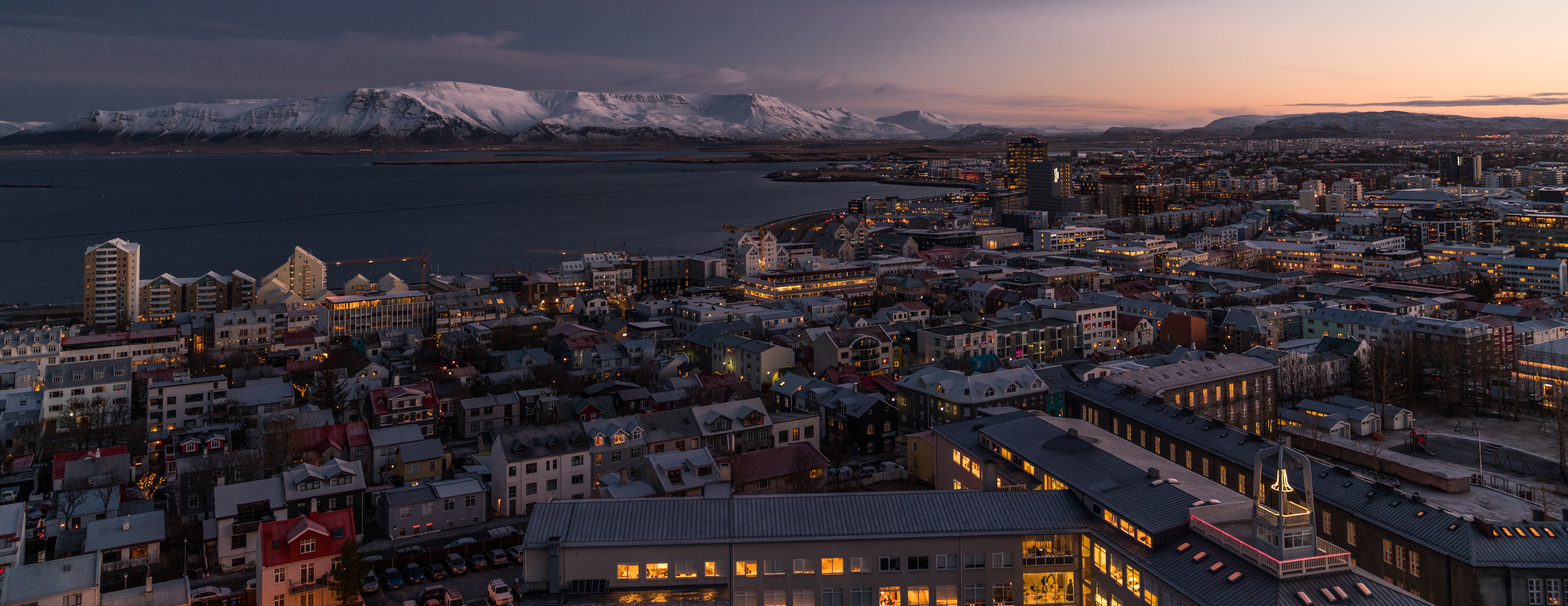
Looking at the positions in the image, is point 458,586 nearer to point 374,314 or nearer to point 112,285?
point 374,314

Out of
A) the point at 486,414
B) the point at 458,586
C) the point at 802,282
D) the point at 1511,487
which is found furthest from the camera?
the point at 802,282

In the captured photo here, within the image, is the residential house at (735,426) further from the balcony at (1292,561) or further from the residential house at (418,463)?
the balcony at (1292,561)

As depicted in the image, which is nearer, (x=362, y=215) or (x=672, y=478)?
(x=672, y=478)

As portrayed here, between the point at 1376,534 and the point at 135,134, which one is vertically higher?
the point at 135,134

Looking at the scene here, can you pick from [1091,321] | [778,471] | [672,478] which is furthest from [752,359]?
[1091,321]

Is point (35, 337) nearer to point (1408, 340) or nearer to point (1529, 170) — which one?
point (1408, 340)

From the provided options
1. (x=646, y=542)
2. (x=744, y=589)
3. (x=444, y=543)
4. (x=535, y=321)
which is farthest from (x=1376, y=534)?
(x=535, y=321)

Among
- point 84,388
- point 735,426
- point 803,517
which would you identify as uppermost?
point 803,517
